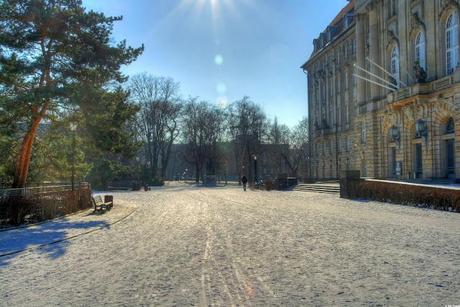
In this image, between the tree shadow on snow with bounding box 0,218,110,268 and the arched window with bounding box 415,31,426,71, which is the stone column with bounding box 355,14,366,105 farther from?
the tree shadow on snow with bounding box 0,218,110,268

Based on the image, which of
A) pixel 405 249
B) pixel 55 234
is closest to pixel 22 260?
pixel 55 234

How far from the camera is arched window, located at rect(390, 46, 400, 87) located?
44606 millimetres

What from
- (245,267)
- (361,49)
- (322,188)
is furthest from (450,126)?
(245,267)

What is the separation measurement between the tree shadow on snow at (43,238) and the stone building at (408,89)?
26961 mm

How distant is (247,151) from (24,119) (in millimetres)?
60145

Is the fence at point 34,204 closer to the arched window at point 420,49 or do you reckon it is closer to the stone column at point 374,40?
the arched window at point 420,49

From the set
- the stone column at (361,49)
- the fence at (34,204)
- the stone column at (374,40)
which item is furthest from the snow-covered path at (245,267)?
the stone column at (361,49)

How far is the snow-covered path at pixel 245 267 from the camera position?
6.71m

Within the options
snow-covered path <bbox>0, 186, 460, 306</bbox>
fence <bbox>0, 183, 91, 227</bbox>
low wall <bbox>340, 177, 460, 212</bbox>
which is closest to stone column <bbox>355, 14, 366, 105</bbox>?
low wall <bbox>340, 177, 460, 212</bbox>

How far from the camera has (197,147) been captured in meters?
86.4

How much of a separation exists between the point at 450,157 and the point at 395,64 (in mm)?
11968

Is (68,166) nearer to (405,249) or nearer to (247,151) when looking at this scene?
(405,249)

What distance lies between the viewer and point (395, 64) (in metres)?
45.4

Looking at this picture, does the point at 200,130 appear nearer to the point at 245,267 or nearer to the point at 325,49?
the point at 325,49
